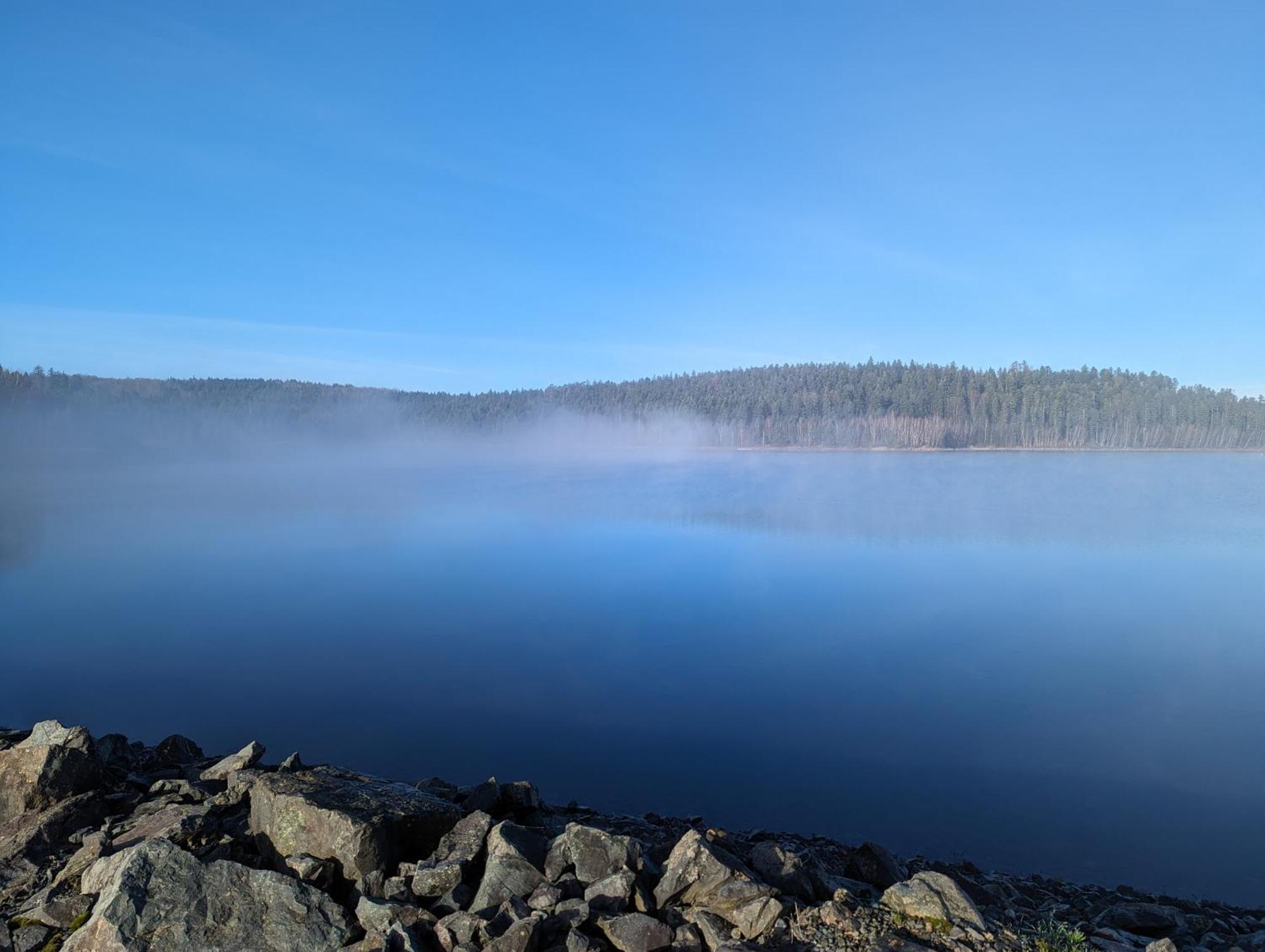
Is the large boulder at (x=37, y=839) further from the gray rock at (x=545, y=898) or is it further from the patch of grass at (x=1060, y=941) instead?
the patch of grass at (x=1060, y=941)

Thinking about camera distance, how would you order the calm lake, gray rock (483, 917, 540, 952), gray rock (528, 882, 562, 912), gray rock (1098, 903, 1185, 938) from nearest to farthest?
gray rock (483, 917, 540, 952), gray rock (528, 882, 562, 912), gray rock (1098, 903, 1185, 938), the calm lake

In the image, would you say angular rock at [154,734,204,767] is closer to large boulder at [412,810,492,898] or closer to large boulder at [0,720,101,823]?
large boulder at [0,720,101,823]

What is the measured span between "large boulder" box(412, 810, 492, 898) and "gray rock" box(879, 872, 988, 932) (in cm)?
213

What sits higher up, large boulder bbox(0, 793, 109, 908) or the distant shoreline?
the distant shoreline

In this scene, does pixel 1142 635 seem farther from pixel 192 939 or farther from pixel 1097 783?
pixel 192 939

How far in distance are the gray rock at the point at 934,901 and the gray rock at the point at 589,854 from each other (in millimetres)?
1321

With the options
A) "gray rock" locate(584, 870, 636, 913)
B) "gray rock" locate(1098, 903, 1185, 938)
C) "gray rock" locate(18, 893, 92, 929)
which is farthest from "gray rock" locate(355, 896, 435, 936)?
"gray rock" locate(1098, 903, 1185, 938)

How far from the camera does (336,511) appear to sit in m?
31.2

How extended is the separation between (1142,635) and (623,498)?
82.1 feet

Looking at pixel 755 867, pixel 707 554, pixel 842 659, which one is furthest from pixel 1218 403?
pixel 755 867

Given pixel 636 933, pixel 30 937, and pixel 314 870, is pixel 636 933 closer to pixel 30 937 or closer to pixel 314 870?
pixel 314 870

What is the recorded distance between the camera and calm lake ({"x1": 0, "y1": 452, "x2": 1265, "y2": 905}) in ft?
22.9

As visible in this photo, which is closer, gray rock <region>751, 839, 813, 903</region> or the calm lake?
gray rock <region>751, 839, 813, 903</region>

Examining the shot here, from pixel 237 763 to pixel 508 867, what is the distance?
283 centimetres
